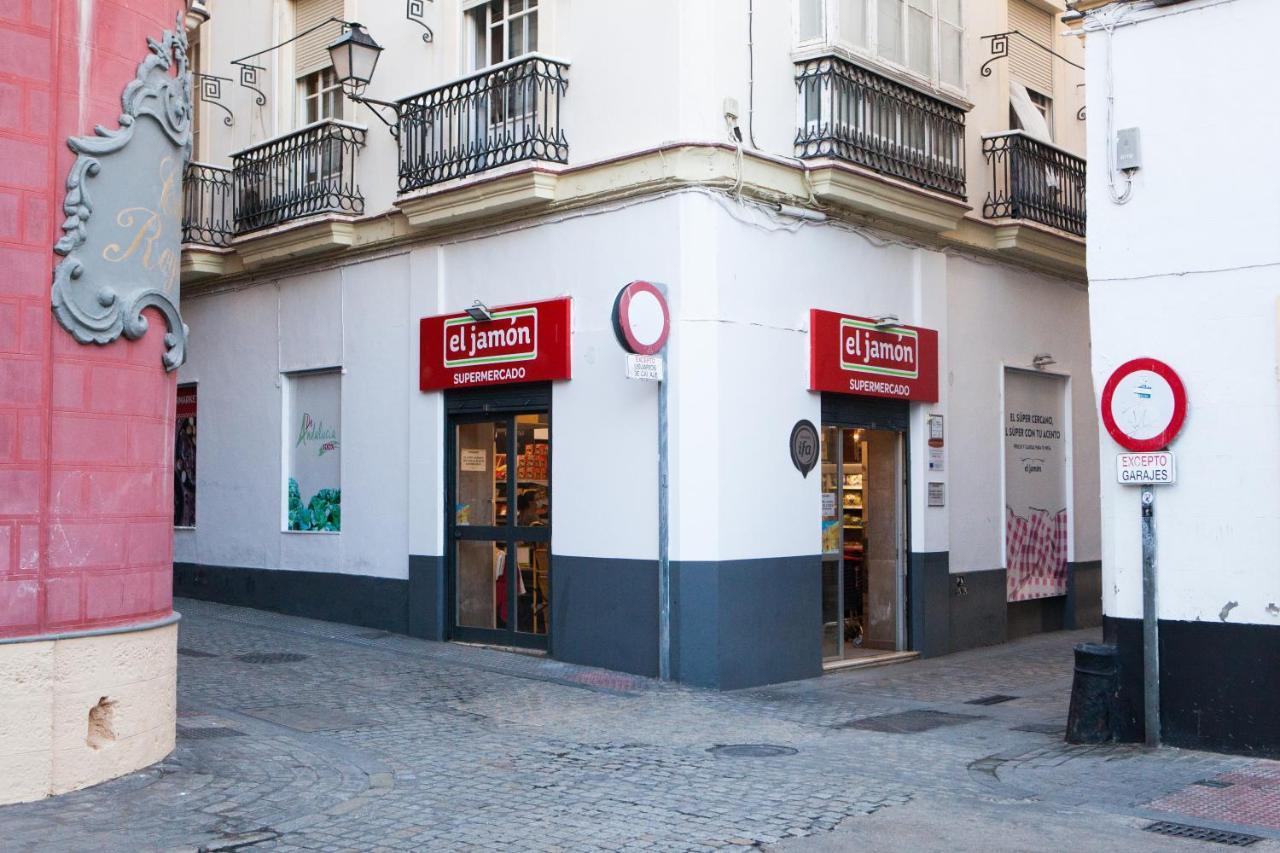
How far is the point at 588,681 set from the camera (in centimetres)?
1181

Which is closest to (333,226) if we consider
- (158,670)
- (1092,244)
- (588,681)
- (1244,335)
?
(588,681)

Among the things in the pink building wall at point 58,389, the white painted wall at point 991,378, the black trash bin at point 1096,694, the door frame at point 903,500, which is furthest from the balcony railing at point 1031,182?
the pink building wall at point 58,389

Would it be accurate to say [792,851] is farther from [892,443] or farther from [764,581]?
[892,443]

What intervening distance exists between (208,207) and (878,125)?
8.39m

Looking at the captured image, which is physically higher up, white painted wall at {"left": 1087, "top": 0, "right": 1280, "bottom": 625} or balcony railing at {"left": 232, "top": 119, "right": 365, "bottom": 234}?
balcony railing at {"left": 232, "top": 119, "right": 365, "bottom": 234}

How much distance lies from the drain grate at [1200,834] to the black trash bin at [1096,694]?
191 centimetres

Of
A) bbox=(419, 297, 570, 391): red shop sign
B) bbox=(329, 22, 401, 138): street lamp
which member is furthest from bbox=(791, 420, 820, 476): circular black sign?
bbox=(329, 22, 401, 138): street lamp

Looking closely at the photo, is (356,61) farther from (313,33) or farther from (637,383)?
(637,383)

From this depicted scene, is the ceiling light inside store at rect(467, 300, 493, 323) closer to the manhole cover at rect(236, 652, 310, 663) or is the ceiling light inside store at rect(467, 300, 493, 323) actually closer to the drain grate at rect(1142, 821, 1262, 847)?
the manhole cover at rect(236, 652, 310, 663)

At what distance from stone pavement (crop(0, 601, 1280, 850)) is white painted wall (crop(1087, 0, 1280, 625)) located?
4.17 ft

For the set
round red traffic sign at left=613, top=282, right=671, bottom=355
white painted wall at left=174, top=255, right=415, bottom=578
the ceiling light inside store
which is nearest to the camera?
round red traffic sign at left=613, top=282, right=671, bottom=355

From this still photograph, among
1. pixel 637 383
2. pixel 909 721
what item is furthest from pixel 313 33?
pixel 909 721

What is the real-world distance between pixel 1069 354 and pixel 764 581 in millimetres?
6618

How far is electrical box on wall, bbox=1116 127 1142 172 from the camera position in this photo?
30.2 ft
